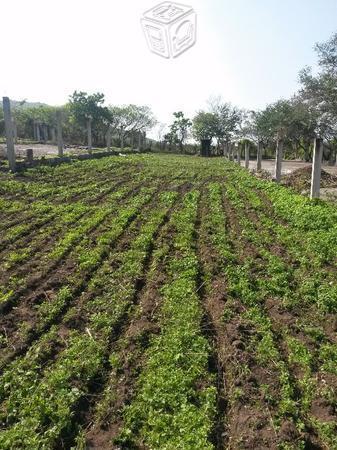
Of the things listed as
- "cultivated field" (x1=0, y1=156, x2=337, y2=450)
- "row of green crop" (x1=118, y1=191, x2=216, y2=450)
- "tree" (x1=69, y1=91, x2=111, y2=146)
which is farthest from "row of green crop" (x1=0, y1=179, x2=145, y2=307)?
"tree" (x1=69, y1=91, x2=111, y2=146)

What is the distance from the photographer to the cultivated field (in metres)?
3.06

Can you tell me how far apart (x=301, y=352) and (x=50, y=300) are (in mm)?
2984

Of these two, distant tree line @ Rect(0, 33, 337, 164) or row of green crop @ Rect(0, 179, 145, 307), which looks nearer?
row of green crop @ Rect(0, 179, 145, 307)

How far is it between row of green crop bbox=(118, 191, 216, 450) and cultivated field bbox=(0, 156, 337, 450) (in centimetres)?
1

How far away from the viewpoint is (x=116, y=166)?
20.0 meters

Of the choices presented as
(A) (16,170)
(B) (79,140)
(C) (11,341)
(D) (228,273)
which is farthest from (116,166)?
(B) (79,140)

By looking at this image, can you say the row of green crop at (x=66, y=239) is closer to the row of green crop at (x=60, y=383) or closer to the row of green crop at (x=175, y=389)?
the row of green crop at (x=60, y=383)

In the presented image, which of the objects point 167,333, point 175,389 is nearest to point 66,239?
point 167,333

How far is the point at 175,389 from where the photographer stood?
338cm

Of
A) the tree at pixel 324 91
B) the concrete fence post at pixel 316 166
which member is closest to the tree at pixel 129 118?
the tree at pixel 324 91

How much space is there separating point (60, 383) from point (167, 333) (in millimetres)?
1235

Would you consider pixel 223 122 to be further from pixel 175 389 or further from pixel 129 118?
pixel 175 389

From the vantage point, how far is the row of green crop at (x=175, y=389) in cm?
294

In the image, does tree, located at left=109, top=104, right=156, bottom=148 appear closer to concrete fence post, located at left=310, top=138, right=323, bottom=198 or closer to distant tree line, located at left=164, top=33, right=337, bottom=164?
distant tree line, located at left=164, top=33, right=337, bottom=164
